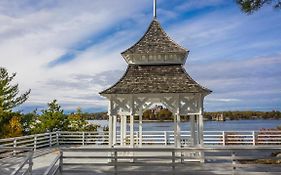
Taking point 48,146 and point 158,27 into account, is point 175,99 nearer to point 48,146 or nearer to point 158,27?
point 158,27

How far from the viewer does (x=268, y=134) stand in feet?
78.0

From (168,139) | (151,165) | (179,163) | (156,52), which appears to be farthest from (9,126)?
(179,163)

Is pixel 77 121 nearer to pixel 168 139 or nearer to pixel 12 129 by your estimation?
pixel 12 129

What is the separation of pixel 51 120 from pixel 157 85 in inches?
482

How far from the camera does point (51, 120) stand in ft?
81.9

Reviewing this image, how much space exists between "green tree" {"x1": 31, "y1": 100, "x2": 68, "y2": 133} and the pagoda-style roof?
10623 mm

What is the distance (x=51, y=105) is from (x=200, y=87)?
13.4 metres

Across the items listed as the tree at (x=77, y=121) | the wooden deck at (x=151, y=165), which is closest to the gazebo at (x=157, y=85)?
the wooden deck at (x=151, y=165)

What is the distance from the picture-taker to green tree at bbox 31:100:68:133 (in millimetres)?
24922

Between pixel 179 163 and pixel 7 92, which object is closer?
pixel 179 163

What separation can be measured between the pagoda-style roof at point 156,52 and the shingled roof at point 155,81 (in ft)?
0.84

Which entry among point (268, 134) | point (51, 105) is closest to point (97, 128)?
point (51, 105)

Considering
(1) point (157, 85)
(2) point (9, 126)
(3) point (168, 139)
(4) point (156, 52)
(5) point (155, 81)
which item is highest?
(4) point (156, 52)

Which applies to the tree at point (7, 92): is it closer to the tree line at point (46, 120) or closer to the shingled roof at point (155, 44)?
the tree line at point (46, 120)
